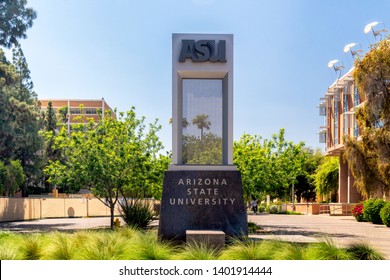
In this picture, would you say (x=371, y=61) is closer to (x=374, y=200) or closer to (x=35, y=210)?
(x=374, y=200)

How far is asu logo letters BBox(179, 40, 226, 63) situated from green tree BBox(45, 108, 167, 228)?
9966 mm

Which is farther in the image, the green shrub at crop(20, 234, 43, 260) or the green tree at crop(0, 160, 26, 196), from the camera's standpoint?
the green tree at crop(0, 160, 26, 196)

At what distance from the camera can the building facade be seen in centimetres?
5109

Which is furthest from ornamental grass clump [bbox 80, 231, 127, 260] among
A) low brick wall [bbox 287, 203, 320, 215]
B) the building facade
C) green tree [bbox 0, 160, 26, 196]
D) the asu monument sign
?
low brick wall [bbox 287, 203, 320, 215]

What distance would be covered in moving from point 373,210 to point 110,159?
18.3m

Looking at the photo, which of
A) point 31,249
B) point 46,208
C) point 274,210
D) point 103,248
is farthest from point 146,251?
point 274,210

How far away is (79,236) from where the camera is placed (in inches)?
491

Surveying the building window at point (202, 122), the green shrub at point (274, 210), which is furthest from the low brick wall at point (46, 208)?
the building window at point (202, 122)

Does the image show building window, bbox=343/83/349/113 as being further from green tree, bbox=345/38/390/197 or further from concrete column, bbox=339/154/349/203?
green tree, bbox=345/38/390/197

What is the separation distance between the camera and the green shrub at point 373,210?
34.8m

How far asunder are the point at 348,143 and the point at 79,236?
85.7 ft

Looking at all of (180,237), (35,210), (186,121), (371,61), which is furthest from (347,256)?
(35,210)

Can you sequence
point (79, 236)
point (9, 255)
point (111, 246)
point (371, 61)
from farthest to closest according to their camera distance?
point (371, 61) < point (79, 236) < point (111, 246) < point (9, 255)
